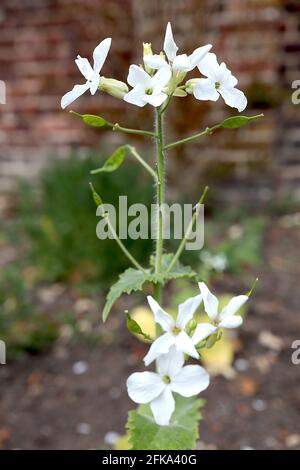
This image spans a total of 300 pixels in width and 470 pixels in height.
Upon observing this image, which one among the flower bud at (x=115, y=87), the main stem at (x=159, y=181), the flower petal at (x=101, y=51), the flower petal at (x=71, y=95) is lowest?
the main stem at (x=159, y=181)

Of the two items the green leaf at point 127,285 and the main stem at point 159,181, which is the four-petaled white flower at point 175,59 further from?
the green leaf at point 127,285

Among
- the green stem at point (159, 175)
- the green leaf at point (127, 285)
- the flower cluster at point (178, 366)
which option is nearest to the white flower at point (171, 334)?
the flower cluster at point (178, 366)

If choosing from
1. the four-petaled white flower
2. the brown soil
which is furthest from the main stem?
the brown soil

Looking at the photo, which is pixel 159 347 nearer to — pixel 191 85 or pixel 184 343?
pixel 184 343

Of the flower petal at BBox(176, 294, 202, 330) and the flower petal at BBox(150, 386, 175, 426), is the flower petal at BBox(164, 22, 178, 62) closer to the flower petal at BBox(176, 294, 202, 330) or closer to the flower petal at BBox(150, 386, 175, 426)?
the flower petal at BBox(176, 294, 202, 330)

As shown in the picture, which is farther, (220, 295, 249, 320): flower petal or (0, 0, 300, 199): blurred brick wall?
(0, 0, 300, 199): blurred brick wall
